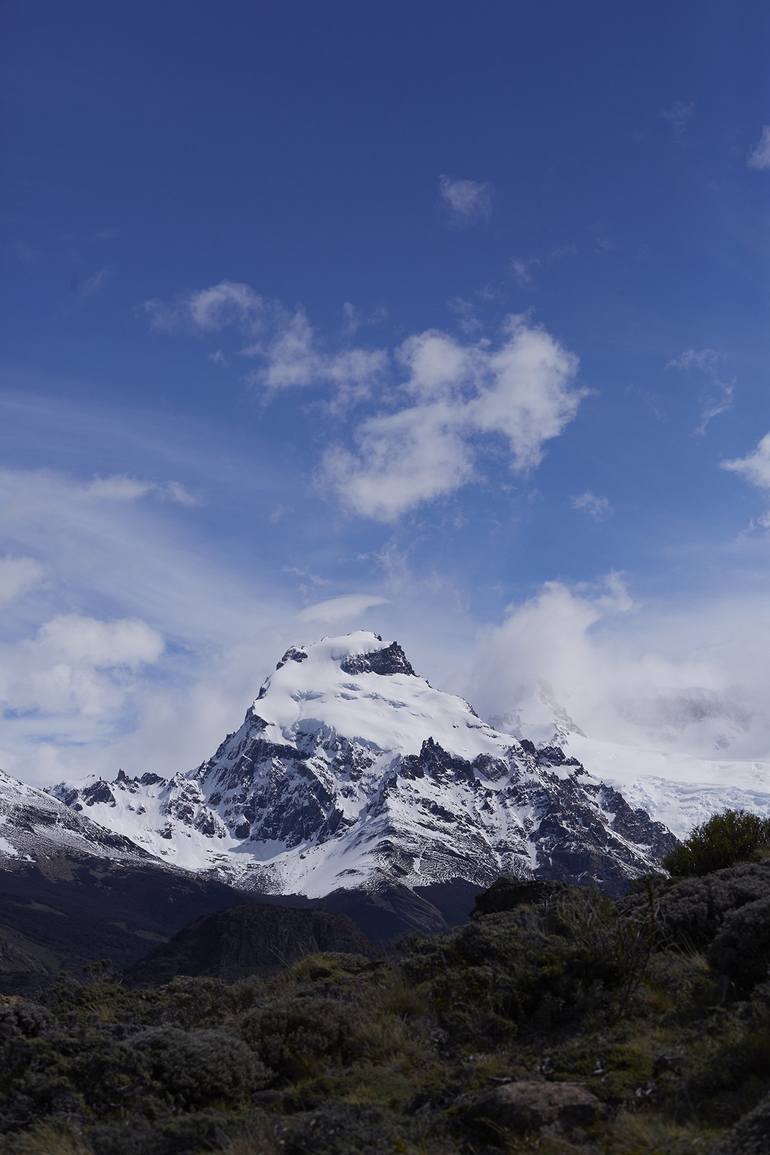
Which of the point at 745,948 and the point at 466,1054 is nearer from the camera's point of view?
the point at 466,1054

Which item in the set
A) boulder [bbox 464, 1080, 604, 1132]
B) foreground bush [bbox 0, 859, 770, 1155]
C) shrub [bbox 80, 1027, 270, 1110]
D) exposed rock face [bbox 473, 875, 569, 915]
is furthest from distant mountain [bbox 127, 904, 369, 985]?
boulder [bbox 464, 1080, 604, 1132]

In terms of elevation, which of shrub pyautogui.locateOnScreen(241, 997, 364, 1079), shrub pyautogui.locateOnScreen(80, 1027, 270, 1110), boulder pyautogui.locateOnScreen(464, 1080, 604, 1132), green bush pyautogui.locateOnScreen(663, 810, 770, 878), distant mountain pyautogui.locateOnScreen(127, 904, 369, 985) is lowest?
distant mountain pyautogui.locateOnScreen(127, 904, 369, 985)

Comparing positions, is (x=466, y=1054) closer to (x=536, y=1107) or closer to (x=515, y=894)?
(x=536, y=1107)

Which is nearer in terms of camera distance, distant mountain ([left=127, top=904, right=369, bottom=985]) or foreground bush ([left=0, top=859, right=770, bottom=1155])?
foreground bush ([left=0, top=859, right=770, bottom=1155])

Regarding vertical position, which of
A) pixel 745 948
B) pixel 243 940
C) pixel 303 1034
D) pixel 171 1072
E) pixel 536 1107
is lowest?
pixel 243 940

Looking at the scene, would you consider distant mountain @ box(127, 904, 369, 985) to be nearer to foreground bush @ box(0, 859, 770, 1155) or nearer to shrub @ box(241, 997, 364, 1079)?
foreground bush @ box(0, 859, 770, 1155)

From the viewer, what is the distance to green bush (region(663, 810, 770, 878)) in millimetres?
18844

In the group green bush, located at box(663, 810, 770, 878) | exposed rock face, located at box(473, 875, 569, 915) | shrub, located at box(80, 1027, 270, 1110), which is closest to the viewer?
shrub, located at box(80, 1027, 270, 1110)

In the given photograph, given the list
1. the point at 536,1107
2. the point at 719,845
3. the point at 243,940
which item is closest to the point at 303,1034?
the point at 536,1107

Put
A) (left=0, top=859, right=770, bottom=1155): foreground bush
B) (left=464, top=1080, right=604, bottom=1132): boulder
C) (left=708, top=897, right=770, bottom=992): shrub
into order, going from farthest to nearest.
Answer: (left=708, top=897, right=770, bottom=992): shrub < (left=0, top=859, right=770, bottom=1155): foreground bush < (left=464, top=1080, right=604, bottom=1132): boulder

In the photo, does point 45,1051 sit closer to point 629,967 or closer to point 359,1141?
point 359,1141

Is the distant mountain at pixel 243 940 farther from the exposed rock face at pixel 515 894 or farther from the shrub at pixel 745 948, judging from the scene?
the shrub at pixel 745 948

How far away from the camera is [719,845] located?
1911 cm

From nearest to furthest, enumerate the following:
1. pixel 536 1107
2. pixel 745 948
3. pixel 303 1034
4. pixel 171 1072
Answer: pixel 536 1107, pixel 171 1072, pixel 745 948, pixel 303 1034
